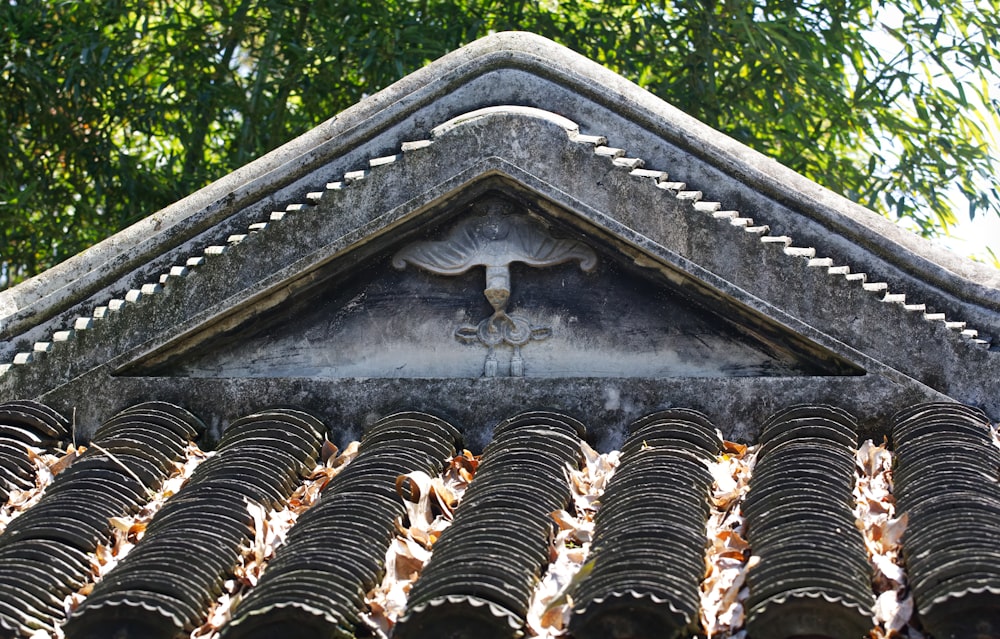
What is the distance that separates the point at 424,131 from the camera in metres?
7.05

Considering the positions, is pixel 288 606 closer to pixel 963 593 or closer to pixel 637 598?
pixel 637 598

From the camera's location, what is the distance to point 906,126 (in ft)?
47.9

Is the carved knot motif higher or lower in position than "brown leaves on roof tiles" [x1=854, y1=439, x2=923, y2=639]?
higher

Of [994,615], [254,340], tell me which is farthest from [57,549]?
[994,615]

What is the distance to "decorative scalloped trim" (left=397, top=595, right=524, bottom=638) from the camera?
4.61 m

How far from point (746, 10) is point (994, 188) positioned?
2.79 metres

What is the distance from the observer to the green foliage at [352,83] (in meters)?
14.0

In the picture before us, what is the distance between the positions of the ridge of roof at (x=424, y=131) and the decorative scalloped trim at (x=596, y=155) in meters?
0.12

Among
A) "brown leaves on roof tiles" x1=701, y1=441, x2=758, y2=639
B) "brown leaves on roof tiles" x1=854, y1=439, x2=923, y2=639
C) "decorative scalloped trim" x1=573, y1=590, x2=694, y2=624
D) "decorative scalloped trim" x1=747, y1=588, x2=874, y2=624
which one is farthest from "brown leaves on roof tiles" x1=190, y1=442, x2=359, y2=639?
"brown leaves on roof tiles" x1=854, y1=439, x2=923, y2=639

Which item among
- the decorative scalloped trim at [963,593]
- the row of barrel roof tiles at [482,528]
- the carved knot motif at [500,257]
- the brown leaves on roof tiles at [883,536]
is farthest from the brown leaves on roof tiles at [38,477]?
the decorative scalloped trim at [963,593]

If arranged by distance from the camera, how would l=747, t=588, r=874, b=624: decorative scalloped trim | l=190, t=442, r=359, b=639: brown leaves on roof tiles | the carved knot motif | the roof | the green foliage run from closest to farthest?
l=747, t=588, r=874, b=624: decorative scalloped trim → l=190, t=442, r=359, b=639: brown leaves on roof tiles → the roof → the carved knot motif → the green foliage

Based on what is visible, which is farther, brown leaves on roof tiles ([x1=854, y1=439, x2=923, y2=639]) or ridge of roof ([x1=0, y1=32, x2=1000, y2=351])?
ridge of roof ([x1=0, y1=32, x2=1000, y2=351])

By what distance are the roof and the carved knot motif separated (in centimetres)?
1

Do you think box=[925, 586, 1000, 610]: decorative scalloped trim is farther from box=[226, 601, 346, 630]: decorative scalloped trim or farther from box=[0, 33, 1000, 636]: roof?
box=[226, 601, 346, 630]: decorative scalloped trim
